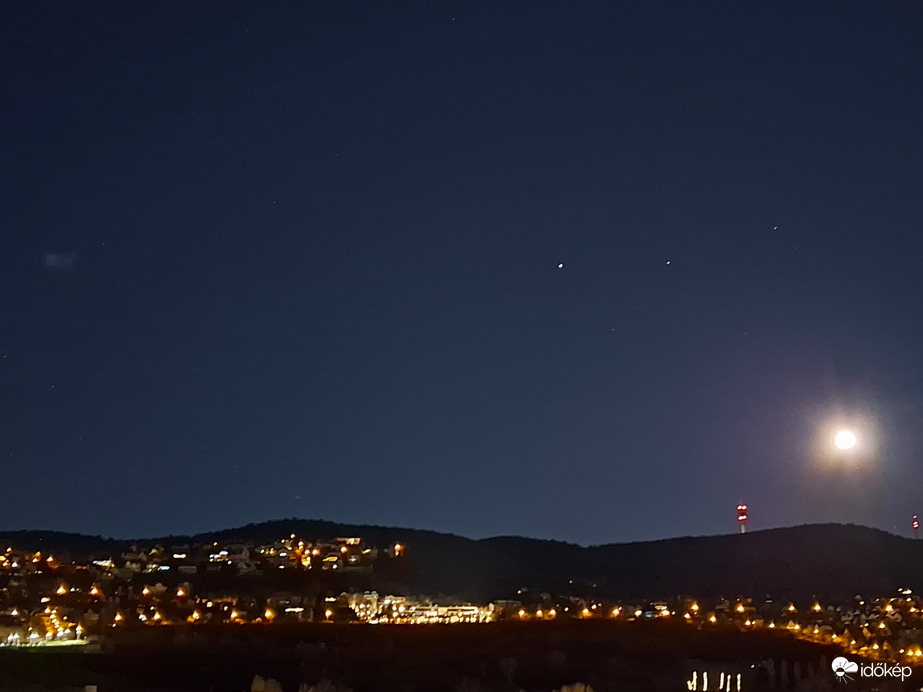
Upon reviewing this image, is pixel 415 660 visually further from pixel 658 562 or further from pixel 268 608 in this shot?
pixel 658 562

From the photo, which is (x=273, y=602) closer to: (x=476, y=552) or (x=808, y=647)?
(x=808, y=647)

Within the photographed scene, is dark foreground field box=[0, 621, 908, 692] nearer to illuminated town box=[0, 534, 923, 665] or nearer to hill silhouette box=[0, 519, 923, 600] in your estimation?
illuminated town box=[0, 534, 923, 665]

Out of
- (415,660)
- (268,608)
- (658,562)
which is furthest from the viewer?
(658,562)

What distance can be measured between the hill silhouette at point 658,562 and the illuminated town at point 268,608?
648 inches

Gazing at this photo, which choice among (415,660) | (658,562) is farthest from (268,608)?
(658,562)

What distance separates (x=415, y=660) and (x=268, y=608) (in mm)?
29735

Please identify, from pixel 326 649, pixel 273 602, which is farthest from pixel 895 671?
pixel 273 602

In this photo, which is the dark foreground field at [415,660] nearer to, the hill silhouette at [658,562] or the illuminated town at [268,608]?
the illuminated town at [268,608]

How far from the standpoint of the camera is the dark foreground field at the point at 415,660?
87.0 ft

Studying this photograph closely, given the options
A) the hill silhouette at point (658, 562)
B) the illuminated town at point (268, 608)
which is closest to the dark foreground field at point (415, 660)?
the illuminated town at point (268, 608)

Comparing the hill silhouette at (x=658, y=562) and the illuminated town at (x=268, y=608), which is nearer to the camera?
the illuminated town at (x=268, y=608)

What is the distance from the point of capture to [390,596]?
79.7 m

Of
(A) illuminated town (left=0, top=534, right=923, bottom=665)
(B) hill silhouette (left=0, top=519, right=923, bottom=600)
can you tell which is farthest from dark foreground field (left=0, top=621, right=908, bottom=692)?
(B) hill silhouette (left=0, top=519, right=923, bottom=600)

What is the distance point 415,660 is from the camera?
106 feet
